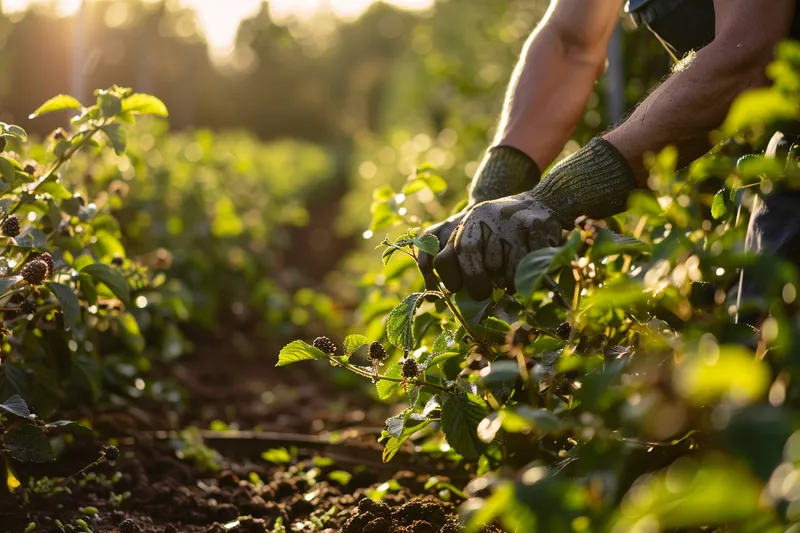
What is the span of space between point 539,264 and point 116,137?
1.24 meters

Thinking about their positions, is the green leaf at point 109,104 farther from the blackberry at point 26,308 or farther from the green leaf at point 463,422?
the green leaf at point 463,422

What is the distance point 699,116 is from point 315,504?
51.5 inches

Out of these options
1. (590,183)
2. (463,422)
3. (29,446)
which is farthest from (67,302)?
(590,183)

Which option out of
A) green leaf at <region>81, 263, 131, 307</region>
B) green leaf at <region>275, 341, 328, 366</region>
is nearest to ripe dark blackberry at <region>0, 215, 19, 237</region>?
green leaf at <region>81, 263, 131, 307</region>

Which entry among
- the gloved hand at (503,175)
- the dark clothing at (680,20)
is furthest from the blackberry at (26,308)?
the dark clothing at (680,20)

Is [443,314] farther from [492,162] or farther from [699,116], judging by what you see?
[699,116]

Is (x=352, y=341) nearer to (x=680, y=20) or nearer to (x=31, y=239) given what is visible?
(x=31, y=239)

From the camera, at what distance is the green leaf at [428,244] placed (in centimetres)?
148

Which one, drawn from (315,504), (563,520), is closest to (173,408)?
(315,504)

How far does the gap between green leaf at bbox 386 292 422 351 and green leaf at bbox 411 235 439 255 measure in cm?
13

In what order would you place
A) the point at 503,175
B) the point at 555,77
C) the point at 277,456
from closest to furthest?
the point at 503,175, the point at 555,77, the point at 277,456

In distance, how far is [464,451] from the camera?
1489 mm

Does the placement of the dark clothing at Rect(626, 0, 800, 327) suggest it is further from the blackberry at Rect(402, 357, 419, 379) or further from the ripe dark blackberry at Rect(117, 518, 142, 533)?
the ripe dark blackberry at Rect(117, 518, 142, 533)

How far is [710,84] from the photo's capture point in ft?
5.00
